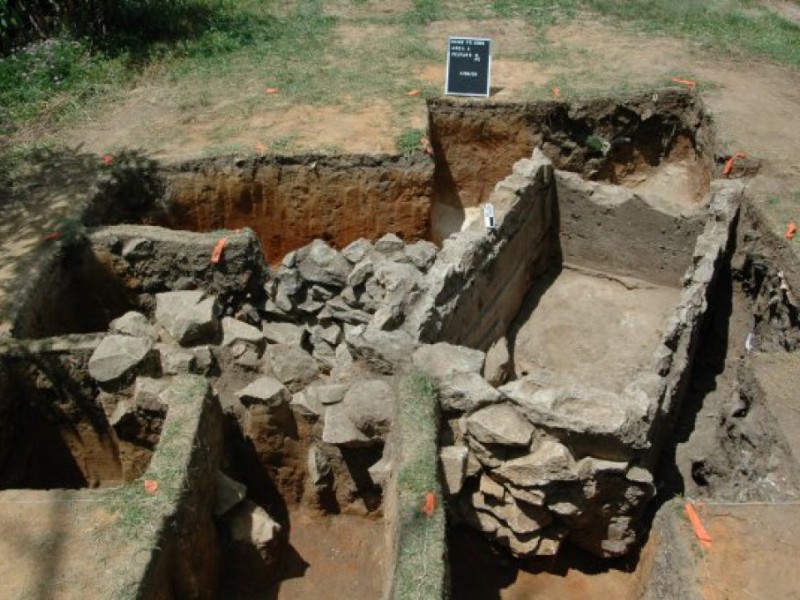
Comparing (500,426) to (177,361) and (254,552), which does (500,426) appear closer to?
(254,552)

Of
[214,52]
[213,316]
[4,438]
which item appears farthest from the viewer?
[214,52]

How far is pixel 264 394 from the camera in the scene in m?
5.50

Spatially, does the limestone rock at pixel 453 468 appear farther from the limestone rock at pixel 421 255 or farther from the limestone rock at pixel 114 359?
the limestone rock at pixel 421 255

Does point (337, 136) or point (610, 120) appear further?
point (610, 120)

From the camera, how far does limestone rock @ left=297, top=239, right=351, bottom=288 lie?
7.07m

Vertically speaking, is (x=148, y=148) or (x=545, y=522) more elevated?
(x=148, y=148)

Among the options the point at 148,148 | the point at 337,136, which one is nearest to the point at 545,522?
the point at 337,136

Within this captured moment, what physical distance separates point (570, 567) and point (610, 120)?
227 inches

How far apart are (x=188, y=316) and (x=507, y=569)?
10.2 ft

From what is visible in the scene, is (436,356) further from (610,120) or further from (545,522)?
(610,120)

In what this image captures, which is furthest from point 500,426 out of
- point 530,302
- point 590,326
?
point 530,302

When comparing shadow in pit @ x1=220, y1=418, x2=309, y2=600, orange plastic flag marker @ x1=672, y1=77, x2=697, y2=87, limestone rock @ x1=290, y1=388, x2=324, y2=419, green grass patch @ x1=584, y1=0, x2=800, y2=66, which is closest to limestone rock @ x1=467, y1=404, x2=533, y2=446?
limestone rock @ x1=290, y1=388, x2=324, y2=419

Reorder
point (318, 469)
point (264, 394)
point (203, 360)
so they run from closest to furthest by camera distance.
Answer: point (264, 394)
point (318, 469)
point (203, 360)

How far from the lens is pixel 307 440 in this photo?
18.8 ft
